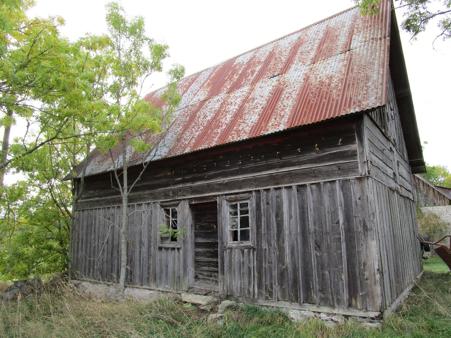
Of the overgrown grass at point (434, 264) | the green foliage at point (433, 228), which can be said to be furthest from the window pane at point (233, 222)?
the green foliage at point (433, 228)

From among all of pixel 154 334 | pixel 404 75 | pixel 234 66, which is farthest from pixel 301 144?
pixel 234 66

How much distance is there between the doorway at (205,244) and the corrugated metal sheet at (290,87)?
69.6 inches

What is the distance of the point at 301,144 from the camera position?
7133mm

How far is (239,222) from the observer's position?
788 cm

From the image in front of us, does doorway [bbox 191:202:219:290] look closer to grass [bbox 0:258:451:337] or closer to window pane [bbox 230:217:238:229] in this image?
window pane [bbox 230:217:238:229]

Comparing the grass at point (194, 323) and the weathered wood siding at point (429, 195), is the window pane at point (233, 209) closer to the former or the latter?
the grass at point (194, 323)

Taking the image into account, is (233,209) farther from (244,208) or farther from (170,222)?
(170,222)

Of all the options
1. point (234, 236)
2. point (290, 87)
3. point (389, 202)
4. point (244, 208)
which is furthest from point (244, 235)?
point (290, 87)

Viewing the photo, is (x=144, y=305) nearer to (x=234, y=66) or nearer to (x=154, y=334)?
(x=154, y=334)

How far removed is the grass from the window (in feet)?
5.20

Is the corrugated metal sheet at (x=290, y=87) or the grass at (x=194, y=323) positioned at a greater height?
the corrugated metal sheet at (x=290, y=87)

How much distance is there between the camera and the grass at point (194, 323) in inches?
224

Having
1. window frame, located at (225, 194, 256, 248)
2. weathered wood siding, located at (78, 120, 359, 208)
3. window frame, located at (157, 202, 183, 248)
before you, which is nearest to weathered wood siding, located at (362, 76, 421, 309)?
weathered wood siding, located at (78, 120, 359, 208)

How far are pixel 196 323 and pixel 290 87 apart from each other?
5937 mm
